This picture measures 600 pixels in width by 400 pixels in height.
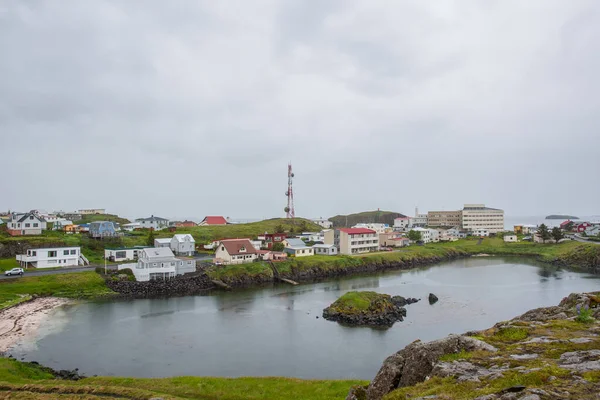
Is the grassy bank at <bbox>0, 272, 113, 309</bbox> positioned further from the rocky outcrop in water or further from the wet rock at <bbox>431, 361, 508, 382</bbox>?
the wet rock at <bbox>431, 361, 508, 382</bbox>

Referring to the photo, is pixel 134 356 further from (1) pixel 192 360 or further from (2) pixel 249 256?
(2) pixel 249 256

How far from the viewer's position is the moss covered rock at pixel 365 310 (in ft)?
107

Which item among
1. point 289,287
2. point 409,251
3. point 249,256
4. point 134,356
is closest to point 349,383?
point 134,356

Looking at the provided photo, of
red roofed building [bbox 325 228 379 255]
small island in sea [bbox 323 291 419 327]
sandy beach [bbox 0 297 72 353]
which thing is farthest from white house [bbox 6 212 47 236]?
small island in sea [bbox 323 291 419 327]

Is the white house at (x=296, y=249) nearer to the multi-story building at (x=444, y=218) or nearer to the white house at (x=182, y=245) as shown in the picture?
the white house at (x=182, y=245)

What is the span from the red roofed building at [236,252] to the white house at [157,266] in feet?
19.5

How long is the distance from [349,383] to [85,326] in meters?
23.4

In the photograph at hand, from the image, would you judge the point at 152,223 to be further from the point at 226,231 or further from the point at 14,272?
the point at 14,272

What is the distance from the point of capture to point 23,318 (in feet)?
104

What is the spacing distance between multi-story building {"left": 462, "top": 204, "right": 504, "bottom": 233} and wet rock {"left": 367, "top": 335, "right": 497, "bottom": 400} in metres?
120

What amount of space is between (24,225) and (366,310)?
61.0m

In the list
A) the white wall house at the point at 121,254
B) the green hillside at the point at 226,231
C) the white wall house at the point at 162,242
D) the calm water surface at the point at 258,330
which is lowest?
the calm water surface at the point at 258,330

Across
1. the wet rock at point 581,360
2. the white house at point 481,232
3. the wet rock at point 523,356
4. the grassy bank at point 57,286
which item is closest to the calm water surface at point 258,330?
the grassy bank at point 57,286

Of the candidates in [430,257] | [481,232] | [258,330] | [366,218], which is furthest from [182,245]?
[366,218]
